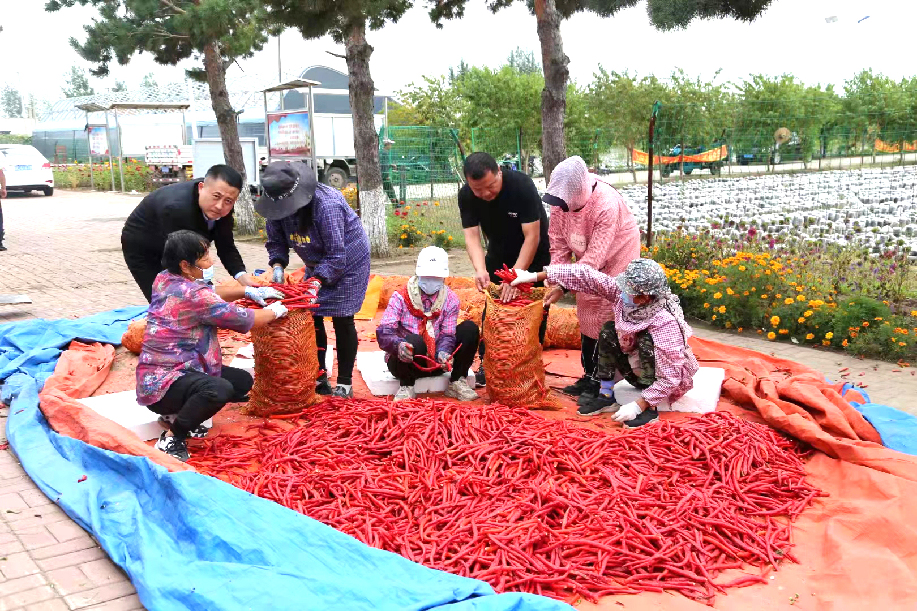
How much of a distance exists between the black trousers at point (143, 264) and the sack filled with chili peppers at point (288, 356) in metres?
0.87

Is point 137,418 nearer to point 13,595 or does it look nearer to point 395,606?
point 13,595

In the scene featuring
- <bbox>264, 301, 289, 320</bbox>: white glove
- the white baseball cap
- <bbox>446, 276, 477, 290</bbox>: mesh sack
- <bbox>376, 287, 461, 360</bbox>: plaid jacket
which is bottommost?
<bbox>446, 276, 477, 290</bbox>: mesh sack

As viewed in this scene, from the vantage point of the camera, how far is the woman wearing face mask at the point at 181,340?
4027 mm

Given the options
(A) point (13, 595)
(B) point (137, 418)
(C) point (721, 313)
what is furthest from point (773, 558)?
(C) point (721, 313)

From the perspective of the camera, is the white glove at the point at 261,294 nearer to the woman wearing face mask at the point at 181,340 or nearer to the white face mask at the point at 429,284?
the woman wearing face mask at the point at 181,340

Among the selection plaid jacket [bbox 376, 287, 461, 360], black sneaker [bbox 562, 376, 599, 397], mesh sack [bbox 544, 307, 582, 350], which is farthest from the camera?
mesh sack [bbox 544, 307, 582, 350]

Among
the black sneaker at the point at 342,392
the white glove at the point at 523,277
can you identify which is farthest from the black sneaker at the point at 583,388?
the black sneaker at the point at 342,392

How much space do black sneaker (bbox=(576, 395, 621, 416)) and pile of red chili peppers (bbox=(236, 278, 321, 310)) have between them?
172 centimetres

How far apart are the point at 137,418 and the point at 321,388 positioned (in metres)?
1.15

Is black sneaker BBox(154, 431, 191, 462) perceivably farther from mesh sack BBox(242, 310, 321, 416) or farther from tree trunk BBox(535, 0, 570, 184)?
tree trunk BBox(535, 0, 570, 184)

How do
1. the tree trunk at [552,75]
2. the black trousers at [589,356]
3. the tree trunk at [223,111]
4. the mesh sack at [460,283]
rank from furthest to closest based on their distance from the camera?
the tree trunk at [223,111]
the tree trunk at [552,75]
the mesh sack at [460,283]
the black trousers at [589,356]

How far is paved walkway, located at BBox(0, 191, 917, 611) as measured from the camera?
290cm

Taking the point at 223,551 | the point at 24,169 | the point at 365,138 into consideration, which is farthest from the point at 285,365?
the point at 24,169

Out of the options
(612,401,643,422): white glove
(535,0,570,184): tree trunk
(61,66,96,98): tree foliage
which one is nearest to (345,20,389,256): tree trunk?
(535,0,570,184): tree trunk
